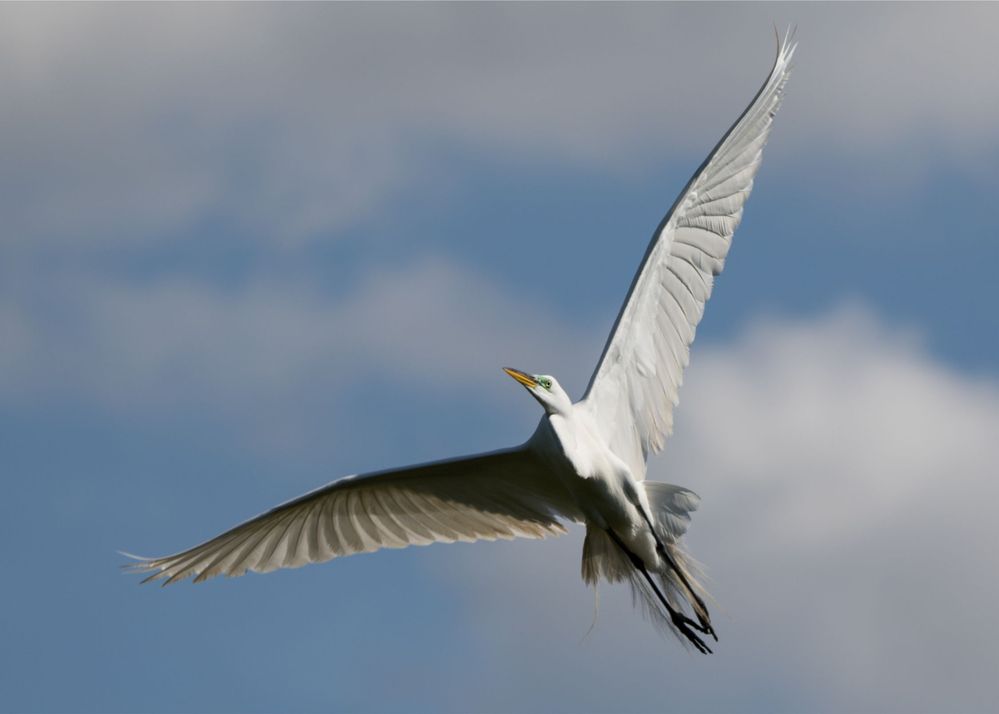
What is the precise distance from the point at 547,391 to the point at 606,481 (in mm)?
958

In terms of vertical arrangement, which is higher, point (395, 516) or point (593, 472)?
point (593, 472)

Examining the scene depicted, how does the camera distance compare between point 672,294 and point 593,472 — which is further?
point 672,294

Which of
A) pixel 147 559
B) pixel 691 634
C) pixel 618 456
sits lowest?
pixel 147 559

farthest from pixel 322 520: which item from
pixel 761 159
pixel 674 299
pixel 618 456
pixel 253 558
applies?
pixel 761 159

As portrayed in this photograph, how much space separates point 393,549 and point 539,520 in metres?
1.43

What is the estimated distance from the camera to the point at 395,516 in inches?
655

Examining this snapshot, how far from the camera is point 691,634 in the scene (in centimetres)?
1565

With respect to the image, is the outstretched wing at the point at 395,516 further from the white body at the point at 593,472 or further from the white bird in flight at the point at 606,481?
the white body at the point at 593,472

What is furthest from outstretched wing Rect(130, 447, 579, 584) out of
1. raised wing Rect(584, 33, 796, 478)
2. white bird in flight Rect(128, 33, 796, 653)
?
raised wing Rect(584, 33, 796, 478)

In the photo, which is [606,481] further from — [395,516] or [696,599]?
[395,516]

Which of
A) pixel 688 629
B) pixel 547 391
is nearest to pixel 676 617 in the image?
pixel 688 629

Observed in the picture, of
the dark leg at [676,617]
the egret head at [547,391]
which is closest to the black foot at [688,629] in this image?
the dark leg at [676,617]

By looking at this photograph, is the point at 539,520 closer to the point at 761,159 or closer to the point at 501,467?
the point at 501,467

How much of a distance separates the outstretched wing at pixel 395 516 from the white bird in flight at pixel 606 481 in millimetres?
13
